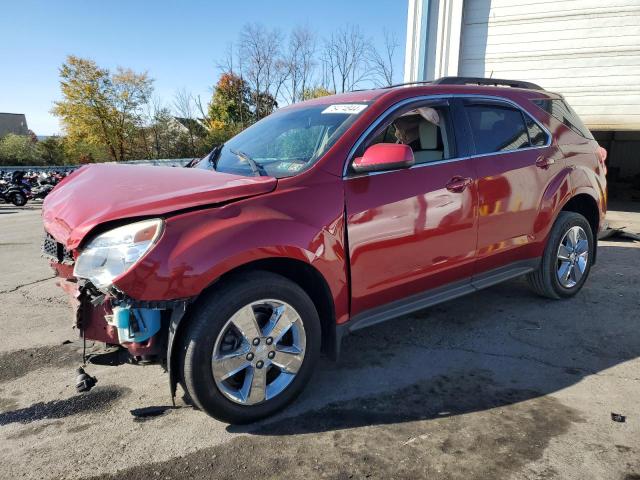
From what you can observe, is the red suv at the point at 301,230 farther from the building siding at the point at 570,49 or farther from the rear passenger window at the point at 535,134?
the building siding at the point at 570,49

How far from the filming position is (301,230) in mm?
2633

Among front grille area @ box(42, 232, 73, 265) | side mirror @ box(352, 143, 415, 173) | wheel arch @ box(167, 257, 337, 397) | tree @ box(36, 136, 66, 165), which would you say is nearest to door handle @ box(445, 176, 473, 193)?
side mirror @ box(352, 143, 415, 173)

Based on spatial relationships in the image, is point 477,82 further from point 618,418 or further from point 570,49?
point 570,49

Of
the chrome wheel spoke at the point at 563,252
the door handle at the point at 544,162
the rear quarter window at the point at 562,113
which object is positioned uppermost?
the rear quarter window at the point at 562,113

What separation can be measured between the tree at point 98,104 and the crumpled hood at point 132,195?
128 feet

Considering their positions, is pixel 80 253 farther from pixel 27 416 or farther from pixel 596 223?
pixel 596 223

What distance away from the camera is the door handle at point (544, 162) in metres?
3.96

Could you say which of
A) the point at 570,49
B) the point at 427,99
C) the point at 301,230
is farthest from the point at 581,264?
the point at 570,49

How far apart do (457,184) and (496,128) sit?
0.82m

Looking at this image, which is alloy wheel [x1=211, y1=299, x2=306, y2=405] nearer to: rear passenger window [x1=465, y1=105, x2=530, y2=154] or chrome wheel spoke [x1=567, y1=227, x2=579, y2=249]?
rear passenger window [x1=465, y1=105, x2=530, y2=154]

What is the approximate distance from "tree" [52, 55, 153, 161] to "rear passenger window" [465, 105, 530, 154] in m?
39.1

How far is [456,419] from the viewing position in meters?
2.64

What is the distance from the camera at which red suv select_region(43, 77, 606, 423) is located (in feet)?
7.71

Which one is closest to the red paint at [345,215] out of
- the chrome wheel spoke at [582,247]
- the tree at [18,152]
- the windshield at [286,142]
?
the windshield at [286,142]
